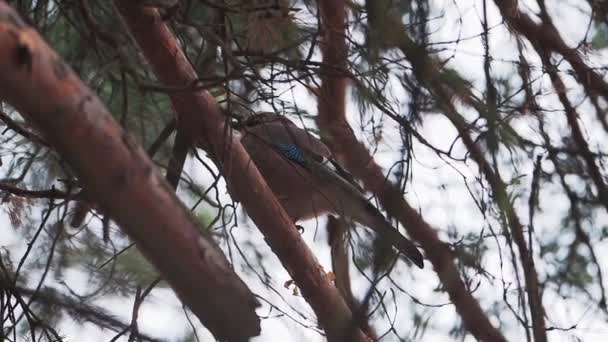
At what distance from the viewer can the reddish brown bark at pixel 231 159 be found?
2951mm

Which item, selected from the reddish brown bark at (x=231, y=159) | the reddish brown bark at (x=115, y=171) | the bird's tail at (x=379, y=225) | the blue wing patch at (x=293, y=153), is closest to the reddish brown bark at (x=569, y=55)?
the bird's tail at (x=379, y=225)

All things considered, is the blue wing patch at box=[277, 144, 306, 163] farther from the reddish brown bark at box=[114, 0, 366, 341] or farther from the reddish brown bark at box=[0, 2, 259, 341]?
the reddish brown bark at box=[0, 2, 259, 341]

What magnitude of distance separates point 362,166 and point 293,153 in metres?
0.44

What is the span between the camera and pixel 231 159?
309 cm

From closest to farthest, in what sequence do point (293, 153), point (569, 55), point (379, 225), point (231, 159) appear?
point (231, 159)
point (379, 225)
point (569, 55)
point (293, 153)

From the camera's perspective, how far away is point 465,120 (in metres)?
3.11

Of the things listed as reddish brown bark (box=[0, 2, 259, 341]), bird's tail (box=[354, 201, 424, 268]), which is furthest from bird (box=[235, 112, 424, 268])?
reddish brown bark (box=[0, 2, 259, 341])

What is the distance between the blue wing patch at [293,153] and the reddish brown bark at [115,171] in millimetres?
2683

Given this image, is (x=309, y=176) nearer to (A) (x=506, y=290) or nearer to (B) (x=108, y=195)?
(A) (x=506, y=290)

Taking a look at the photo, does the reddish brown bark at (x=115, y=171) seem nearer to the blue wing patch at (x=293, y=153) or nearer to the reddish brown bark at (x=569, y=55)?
the reddish brown bark at (x=569, y=55)

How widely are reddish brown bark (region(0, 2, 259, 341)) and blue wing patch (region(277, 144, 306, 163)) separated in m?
2.68

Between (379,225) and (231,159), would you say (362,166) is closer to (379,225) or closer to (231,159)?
(379,225)

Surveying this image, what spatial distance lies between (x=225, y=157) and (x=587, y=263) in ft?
5.67

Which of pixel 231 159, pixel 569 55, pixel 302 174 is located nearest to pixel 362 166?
pixel 302 174
